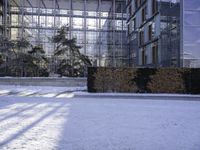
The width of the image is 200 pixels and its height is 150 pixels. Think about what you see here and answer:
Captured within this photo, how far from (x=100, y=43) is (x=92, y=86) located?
81.0 feet

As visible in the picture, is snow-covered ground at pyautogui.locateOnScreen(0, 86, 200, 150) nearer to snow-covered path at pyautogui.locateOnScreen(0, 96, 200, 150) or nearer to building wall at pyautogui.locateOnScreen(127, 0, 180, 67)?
snow-covered path at pyautogui.locateOnScreen(0, 96, 200, 150)

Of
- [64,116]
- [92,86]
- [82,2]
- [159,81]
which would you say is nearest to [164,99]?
[159,81]

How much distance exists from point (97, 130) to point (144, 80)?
1099 centimetres

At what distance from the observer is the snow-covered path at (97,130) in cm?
632

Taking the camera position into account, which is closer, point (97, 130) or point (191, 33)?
point (97, 130)

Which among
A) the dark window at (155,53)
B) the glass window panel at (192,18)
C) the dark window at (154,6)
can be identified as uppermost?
the dark window at (154,6)

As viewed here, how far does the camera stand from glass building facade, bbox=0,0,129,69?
137 feet

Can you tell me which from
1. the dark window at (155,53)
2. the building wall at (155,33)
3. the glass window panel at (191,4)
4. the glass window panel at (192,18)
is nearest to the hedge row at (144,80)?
the building wall at (155,33)

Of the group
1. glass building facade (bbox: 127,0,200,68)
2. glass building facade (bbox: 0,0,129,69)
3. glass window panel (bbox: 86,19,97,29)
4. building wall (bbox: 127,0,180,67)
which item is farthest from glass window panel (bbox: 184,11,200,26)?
glass window panel (bbox: 86,19,97,29)

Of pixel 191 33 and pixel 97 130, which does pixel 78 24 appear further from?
pixel 97 130

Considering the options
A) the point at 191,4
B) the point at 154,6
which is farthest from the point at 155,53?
the point at 191,4

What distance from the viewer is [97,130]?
7.75 meters

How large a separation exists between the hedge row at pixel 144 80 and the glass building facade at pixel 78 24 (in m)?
23.2

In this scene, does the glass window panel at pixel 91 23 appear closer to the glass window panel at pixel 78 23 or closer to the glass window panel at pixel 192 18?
the glass window panel at pixel 78 23
